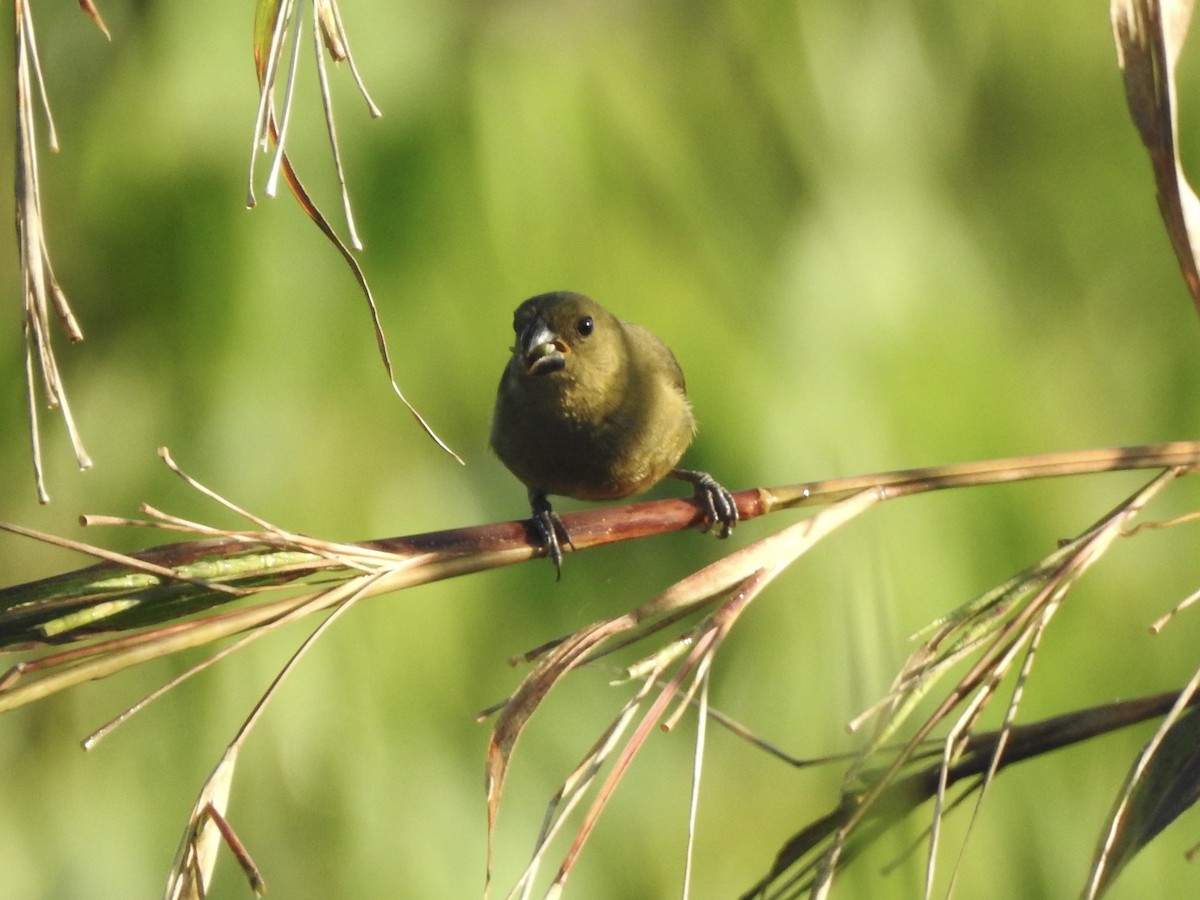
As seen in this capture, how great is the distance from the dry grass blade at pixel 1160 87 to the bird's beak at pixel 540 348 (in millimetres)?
1602

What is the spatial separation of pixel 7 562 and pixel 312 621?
811 millimetres

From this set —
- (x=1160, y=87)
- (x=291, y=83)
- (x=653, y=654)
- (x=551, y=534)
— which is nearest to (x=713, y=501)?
(x=551, y=534)

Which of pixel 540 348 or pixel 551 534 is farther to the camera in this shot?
pixel 540 348

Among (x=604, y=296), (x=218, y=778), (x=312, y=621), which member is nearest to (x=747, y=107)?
(x=604, y=296)

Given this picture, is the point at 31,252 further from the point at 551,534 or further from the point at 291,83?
the point at 551,534

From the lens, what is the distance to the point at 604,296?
144 inches

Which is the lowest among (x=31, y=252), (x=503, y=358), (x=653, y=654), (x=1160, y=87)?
(x=653, y=654)

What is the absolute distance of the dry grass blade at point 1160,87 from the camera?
157cm

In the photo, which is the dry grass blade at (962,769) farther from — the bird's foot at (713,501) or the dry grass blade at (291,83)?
the dry grass blade at (291,83)

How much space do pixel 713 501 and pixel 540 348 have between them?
96 centimetres

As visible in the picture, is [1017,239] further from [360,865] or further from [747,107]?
[360,865]

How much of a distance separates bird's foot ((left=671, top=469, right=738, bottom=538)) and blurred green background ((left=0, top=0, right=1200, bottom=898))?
0.15 m

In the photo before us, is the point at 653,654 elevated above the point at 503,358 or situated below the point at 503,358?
below

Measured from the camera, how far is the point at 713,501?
220 centimetres
